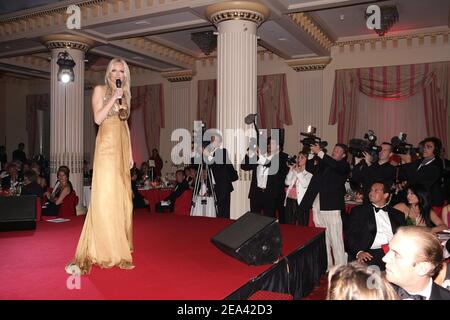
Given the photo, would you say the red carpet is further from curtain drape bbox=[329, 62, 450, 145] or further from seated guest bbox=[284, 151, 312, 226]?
curtain drape bbox=[329, 62, 450, 145]

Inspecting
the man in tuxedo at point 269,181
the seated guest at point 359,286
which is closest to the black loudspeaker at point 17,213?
the man in tuxedo at point 269,181

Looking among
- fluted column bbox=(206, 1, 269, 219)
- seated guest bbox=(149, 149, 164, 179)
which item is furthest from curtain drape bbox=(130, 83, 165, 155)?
fluted column bbox=(206, 1, 269, 219)

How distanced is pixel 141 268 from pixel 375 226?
2132 millimetres

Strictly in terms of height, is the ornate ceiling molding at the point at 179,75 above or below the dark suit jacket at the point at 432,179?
above

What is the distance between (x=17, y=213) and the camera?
13.7 ft

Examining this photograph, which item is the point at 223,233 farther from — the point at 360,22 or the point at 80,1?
the point at 360,22

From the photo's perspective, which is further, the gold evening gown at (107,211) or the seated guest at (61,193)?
the seated guest at (61,193)

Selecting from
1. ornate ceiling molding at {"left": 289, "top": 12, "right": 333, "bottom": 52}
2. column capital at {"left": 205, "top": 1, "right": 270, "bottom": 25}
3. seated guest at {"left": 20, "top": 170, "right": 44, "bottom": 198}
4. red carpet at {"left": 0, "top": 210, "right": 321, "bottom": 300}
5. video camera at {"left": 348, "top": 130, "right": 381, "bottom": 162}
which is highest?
ornate ceiling molding at {"left": 289, "top": 12, "right": 333, "bottom": 52}

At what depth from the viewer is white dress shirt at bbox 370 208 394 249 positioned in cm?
366

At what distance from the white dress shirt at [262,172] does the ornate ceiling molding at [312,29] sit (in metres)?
2.95

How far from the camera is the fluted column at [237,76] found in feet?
20.2

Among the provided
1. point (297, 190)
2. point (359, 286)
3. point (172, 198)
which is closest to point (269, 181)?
point (297, 190)

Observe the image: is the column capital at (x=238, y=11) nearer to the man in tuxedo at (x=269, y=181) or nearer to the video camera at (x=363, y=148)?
the man in tuxedo at (x=269, y=181)
